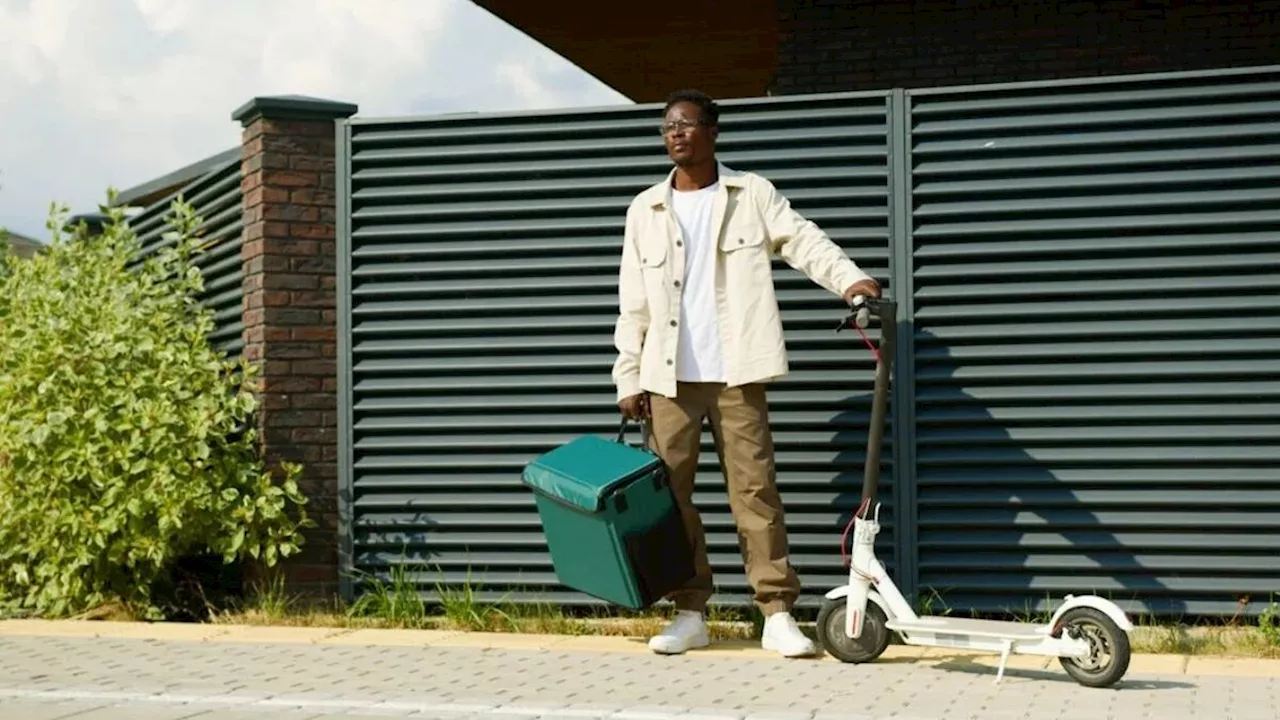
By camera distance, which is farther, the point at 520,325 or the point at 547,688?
the point at 520,325

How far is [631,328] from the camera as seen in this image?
7660 mm

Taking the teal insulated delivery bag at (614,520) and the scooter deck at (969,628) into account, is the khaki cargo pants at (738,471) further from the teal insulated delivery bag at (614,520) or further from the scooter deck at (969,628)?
the scooter deck at (969,628)

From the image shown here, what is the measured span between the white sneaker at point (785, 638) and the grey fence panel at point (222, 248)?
135 inches

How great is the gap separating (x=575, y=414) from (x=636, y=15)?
6.04 m

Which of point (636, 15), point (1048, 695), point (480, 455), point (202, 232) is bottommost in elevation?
point (1048, 695)

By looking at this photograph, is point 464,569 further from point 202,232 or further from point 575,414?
point 202,232

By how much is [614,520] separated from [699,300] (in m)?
0.98

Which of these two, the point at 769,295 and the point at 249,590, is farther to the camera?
the point at 249,590

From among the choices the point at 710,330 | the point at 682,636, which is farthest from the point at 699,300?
the point at 682,636

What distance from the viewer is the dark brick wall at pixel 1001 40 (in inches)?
444

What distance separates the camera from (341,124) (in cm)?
897

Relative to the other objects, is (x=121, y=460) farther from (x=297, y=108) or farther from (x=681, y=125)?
(x=681, y=125)

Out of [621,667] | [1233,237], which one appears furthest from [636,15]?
[621,667]

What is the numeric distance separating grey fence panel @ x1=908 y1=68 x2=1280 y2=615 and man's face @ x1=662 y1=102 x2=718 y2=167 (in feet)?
3.80
